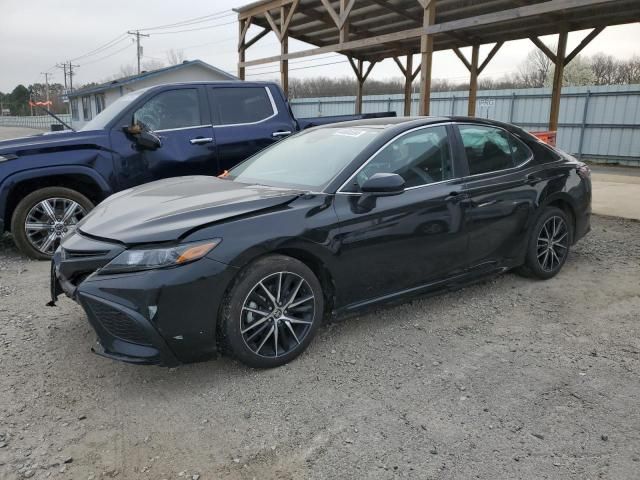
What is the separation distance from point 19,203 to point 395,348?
424 cm

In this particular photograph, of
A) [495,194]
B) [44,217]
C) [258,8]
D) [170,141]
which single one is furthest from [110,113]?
[258,8]

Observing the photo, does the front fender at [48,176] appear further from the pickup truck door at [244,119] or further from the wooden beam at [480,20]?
the wooden beam at [480,20]

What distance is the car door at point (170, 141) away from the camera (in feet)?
18.6

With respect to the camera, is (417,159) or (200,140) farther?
(200,140)

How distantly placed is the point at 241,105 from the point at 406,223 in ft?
12.1

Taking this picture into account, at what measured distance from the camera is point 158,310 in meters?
2.72

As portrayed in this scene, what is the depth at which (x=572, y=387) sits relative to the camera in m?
2.99

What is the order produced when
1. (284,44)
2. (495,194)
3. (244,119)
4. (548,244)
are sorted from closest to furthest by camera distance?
(495,194)
(548,244)
(244,119)
(284,44)

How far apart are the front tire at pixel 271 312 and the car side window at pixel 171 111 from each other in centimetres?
365

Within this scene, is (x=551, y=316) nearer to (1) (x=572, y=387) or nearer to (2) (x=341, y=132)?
(1) (x=572, y=387)

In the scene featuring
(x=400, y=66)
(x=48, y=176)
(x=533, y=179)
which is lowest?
(x=48, y=176)

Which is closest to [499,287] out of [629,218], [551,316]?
[551,316]

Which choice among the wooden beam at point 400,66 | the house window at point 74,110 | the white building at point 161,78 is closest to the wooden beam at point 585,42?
the wooden beam at point 400,66

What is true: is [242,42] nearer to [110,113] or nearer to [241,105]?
[241,105]
